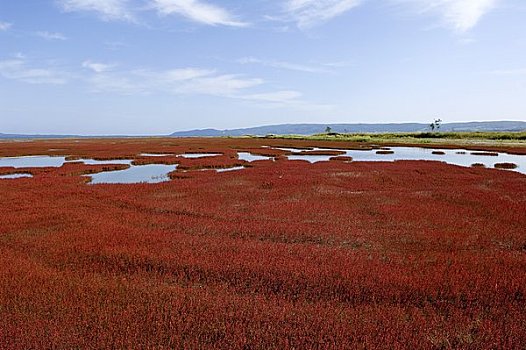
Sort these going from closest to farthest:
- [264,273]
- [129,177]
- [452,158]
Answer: [264,273]
[129,177]
[452,158]

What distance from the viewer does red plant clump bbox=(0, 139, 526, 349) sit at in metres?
6.18

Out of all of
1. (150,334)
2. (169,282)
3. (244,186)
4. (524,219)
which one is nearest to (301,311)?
(150,334)

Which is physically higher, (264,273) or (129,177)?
(129,177)

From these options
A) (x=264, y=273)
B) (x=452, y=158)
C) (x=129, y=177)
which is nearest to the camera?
(x=264, y=273)

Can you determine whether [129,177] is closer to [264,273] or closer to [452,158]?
[264,273]

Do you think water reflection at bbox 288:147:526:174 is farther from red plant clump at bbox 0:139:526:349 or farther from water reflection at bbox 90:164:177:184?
red plant clump at bbox 0:139:526:349

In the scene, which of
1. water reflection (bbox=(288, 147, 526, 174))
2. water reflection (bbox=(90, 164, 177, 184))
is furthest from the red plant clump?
water reflection (bbox=(288, 147, 526, 174))

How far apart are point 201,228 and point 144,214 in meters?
3.43

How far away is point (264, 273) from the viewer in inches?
343

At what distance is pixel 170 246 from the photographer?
1089 cm

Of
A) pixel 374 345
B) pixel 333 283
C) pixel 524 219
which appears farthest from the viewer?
pixel 524 219

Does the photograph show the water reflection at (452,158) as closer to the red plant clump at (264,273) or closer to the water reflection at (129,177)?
the water reflection at (129,177)

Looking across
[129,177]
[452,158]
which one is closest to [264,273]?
[129,177]

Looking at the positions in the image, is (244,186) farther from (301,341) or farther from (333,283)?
(301,341)
